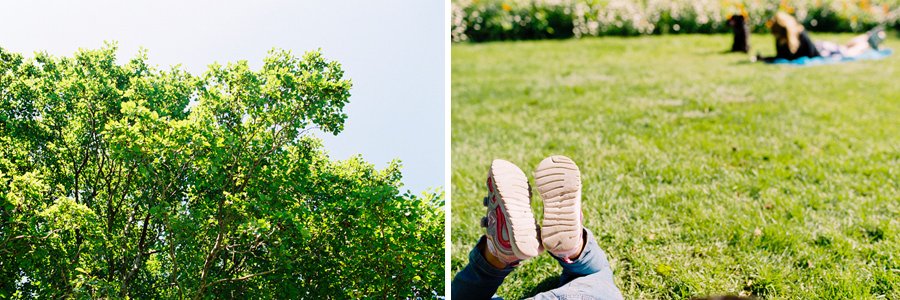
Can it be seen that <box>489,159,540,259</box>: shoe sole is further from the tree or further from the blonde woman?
the blonde woman

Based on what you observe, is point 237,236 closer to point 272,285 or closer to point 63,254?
point 272,285

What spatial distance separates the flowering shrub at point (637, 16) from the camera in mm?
10492

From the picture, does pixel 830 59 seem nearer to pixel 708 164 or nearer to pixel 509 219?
pixel 708 164

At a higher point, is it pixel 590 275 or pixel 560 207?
pixel 560 207

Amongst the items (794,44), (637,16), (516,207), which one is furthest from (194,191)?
(637,16)

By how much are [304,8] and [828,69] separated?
6.39 meters

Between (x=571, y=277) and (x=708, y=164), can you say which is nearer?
(x=571, y=277)

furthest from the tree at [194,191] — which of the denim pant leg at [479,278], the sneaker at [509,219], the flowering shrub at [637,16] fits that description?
the flowering shrub at [637,16]

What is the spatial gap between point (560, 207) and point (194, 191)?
1908 millimetres

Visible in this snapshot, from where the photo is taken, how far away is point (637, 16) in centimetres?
1107

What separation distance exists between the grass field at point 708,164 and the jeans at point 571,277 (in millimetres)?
185

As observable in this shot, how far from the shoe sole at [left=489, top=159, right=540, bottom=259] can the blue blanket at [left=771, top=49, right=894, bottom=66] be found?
6.67 m

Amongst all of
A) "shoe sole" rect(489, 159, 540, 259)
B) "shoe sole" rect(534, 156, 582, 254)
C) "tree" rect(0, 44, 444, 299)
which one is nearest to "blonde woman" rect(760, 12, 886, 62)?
"tree" rect(0, 44, 444, 299)

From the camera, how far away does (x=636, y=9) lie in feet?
37.1
